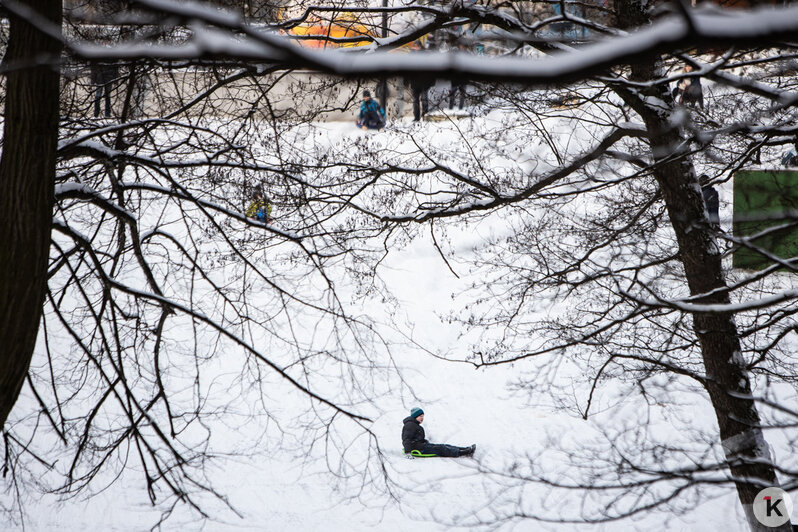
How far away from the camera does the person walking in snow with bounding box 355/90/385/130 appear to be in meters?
7.44

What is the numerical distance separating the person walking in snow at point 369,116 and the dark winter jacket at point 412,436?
4.96m

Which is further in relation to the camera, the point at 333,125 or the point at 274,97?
the point at 333,125

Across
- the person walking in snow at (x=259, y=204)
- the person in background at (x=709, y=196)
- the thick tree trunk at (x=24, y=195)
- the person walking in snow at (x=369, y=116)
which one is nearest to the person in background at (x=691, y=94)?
the person in background at (x=709, y=196)

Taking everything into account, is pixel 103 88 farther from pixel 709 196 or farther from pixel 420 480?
pixel 420 480

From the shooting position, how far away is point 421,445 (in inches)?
429

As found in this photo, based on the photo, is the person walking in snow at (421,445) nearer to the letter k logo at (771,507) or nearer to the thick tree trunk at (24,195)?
the letter k logo at (771,507)

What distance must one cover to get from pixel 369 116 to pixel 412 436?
532cm

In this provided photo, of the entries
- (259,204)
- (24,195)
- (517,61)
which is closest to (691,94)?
(259,204)

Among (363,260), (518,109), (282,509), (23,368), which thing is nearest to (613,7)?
(518,109)

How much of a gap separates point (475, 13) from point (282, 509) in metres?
7.16

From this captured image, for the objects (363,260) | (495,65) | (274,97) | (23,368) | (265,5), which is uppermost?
(274,97)

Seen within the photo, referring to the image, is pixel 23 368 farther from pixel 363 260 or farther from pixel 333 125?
pixel 333 125

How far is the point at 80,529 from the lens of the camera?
9.80m

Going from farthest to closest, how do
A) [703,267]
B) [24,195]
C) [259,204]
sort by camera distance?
1. [259,204]
2. [703,267]
3. [24,195]
